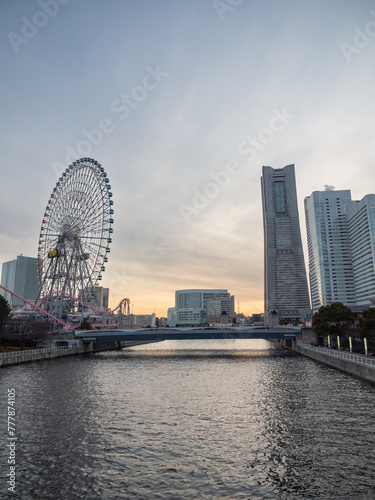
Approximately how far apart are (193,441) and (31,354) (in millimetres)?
61122

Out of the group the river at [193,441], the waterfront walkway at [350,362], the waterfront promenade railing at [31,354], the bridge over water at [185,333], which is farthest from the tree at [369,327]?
the waterfront promenade railing at [31,354]

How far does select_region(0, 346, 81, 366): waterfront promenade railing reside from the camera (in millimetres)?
66938

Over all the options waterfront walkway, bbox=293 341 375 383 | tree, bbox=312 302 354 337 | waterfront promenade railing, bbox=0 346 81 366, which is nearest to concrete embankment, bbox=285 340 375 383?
waterfront walkway, bbox=293 341 375 383

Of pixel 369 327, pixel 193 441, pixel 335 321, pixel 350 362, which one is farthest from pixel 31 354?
pixel 335 321

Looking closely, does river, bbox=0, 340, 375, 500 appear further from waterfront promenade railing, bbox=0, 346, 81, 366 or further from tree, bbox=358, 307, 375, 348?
waterfront promenade railing, bbox=0, 346, 81, 366

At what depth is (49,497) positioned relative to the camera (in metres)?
17.2

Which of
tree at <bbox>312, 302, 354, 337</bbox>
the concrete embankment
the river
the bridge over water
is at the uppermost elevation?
tree at <bbox>312, 302, 354, 337</bbox>

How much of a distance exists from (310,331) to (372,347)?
4256 centimetres

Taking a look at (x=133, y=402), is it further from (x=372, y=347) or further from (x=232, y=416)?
(x=372, y=347)

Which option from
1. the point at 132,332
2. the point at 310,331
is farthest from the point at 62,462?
the point at 310,331

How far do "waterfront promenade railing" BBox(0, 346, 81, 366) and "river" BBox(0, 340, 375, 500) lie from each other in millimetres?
20664

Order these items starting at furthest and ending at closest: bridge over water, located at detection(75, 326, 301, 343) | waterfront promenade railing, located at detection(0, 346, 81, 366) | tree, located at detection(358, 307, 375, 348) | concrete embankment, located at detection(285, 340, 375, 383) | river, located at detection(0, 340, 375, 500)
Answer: bridge over water, located at detection(75, 326, 301, 343) < waterfront promenade railing, located at detection(0, 346, 81, 366) < tree, located at detection(358, 307, 375, 348) < concrete embankment, located at detection(285, 340, 375, 383) < river, located at detection(0, 340, 375, 500)

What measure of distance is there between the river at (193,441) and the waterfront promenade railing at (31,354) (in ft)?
67.8

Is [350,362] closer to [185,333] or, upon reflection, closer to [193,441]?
[193,441]
